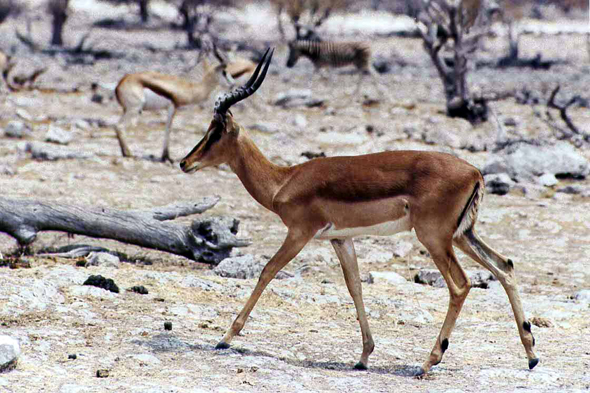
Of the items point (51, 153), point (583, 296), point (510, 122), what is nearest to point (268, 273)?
point (583, 296)

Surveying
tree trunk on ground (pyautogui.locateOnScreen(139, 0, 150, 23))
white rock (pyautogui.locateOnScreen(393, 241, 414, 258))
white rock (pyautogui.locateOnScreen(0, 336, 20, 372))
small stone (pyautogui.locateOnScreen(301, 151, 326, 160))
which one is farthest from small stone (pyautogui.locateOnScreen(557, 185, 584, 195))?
tree trunk on ground (pyautogui.locateOnScreen(139, 0, 150, 23))

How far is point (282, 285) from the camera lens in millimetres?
7266

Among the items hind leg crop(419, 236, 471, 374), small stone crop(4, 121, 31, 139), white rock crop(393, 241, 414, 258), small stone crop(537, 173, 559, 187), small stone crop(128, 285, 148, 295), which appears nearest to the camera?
hind leg crop(419, 236, 471, 374)

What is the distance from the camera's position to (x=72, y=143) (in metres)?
13.7

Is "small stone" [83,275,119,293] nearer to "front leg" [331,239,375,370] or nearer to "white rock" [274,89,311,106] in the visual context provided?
"front leg" [331,239,375,370]

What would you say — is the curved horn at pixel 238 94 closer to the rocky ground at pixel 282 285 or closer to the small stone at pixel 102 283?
the rocky ground at pixel 282 285

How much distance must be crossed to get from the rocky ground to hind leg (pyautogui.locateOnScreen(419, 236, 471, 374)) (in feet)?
0.42

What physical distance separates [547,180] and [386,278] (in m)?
4.77

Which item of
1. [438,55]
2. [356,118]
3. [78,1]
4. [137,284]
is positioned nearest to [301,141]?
[356,118]

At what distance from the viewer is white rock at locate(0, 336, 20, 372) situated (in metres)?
4.83

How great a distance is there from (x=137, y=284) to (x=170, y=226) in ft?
3.79

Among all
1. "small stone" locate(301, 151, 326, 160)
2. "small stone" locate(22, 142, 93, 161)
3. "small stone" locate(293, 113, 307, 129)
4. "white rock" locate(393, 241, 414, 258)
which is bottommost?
"small stone" locate(293, 113, 307, 129)

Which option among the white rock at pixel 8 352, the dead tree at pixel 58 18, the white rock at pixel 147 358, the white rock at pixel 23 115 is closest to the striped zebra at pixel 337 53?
the white rock at pixel 23 115

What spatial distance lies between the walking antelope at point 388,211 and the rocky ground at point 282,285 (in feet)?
1.07
